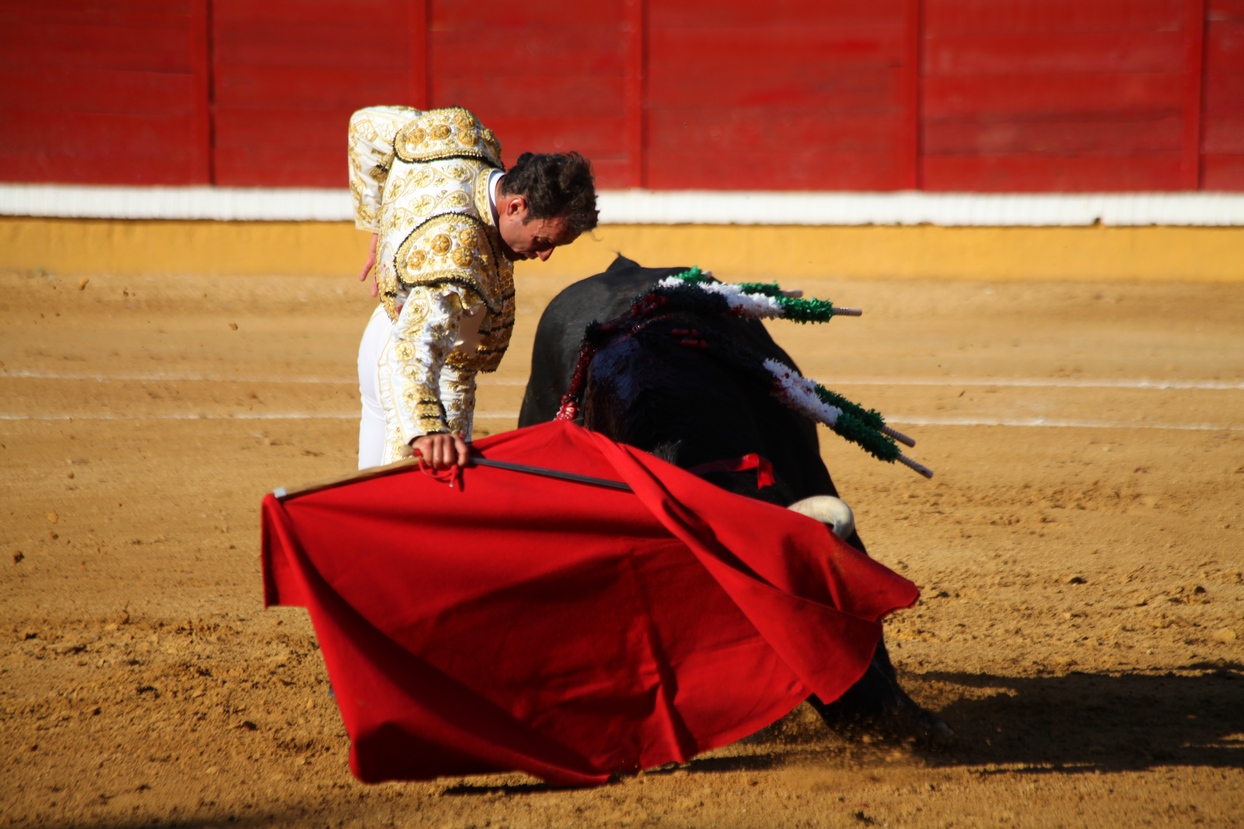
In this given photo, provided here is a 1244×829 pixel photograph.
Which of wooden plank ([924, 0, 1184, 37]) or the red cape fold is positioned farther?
wooden plank ([924, 0, 1184, 37])

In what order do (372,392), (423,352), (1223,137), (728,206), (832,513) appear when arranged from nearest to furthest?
(832,513) < (423,352) < (372,392) < (1223,137) < (728,206)

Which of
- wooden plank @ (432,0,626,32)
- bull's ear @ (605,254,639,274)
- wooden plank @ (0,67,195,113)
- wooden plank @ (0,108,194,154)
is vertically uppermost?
wooden plank @ (432,0,626,32)

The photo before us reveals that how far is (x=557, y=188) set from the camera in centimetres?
240

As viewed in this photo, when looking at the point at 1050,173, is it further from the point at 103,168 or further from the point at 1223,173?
the point at 103,168

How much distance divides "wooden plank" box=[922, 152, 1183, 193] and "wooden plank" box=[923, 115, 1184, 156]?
2.2 inches

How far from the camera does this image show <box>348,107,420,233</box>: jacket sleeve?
9.60 ft

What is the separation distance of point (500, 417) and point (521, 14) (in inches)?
185

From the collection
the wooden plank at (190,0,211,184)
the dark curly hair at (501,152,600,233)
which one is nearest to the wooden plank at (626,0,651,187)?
the wooden plank at (190,0,211,184)

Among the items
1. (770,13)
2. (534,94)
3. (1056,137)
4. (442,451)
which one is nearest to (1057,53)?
(1056,137)

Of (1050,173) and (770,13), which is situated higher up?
(770,13)

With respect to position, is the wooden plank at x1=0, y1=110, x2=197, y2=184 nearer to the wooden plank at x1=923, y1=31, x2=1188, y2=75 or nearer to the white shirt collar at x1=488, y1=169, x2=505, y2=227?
the wooden plank at x1=923, y1=31, x2=1188, y2=75

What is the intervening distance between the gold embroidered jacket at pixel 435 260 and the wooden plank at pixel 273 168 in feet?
22.3

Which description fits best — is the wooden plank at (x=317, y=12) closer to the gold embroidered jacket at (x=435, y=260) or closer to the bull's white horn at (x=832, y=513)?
the gold embroidered jacket at (x=435, y=260)

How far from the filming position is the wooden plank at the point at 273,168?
9461 millimetres
